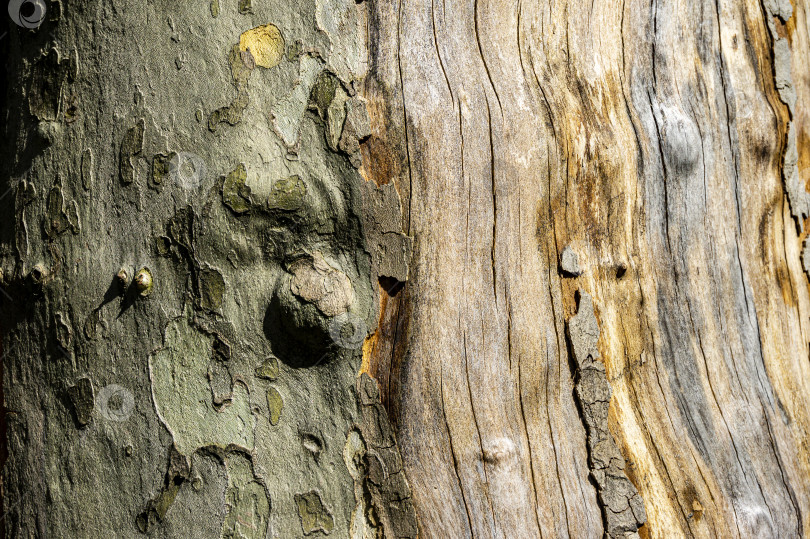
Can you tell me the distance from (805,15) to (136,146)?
243 cm

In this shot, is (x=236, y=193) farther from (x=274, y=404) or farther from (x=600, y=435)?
(x=600, y=435)

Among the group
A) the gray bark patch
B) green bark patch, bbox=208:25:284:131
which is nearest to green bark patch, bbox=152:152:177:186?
green bark patch, bbox=208:25:284:131

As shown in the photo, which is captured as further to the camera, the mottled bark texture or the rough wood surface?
the rough wood surface

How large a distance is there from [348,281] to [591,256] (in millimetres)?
721

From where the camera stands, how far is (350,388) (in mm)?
1444

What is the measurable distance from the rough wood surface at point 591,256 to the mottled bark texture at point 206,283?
0.38 feet

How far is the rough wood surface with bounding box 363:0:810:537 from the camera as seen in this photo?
1.53m

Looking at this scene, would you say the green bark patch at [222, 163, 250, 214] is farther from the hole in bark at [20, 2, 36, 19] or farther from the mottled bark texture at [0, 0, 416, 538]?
the hole in bark at [20, 2, 36, 19]

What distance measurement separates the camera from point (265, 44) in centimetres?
145

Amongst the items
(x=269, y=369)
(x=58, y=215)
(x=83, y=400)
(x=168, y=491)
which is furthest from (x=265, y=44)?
(x=168, y=491)

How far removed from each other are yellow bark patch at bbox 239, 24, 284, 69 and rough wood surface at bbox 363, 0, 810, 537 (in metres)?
0.25

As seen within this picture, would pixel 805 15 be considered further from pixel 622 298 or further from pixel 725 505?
pixel 725 505

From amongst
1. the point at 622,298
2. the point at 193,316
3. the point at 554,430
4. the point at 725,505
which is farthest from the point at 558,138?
the point at 725,505

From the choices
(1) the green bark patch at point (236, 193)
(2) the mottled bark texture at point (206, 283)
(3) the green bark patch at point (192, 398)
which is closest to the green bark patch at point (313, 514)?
(2) the mottled bark texture at point (206, 283)
